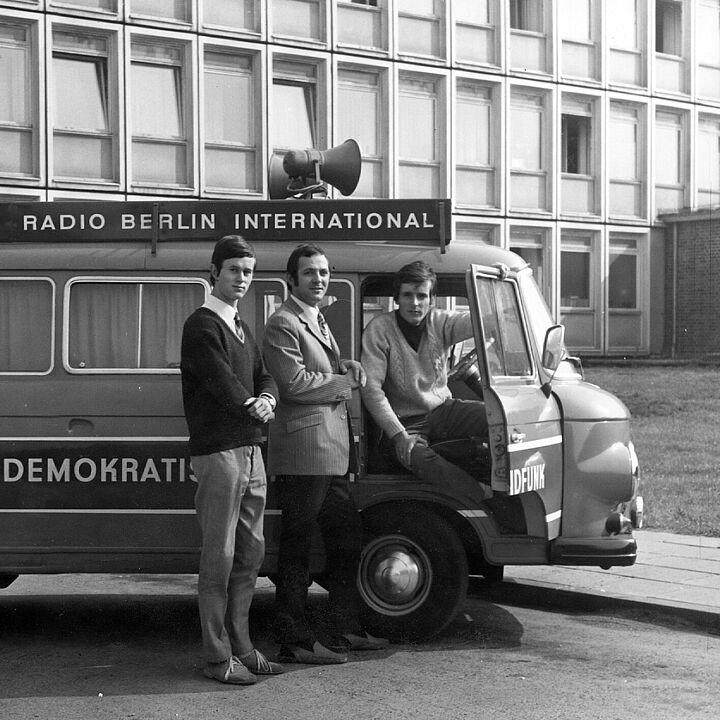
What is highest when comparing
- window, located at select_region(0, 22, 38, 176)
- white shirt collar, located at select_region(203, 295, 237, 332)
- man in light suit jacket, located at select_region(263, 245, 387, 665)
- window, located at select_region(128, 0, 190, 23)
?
window, located at select_region(128, 0, 190, 23)

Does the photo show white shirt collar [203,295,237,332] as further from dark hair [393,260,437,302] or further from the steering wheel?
the steering wheel

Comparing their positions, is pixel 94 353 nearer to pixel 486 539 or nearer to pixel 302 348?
pixel 302 348

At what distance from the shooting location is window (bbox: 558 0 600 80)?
31875 mm

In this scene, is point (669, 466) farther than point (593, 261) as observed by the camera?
No

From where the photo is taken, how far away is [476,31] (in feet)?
99.1

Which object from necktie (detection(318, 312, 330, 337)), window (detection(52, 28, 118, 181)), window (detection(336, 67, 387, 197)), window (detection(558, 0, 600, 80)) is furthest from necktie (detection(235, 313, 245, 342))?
window (detection(558, 0, 600, 80))

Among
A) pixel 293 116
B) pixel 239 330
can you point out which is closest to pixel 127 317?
pixel 239 330

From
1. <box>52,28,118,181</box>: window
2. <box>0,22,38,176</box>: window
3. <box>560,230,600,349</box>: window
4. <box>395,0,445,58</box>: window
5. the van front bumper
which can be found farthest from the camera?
<box>560,230,600,349</box>: window

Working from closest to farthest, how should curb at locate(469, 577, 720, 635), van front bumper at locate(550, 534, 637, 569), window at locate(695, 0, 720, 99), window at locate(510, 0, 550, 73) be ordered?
van front bumper at locate(550, 534, 637, 569) < curb at locate(469, 577, 720, 635) < window at locate(510, 0, 550, 73) < window at locate(695, 0, 720, 99)

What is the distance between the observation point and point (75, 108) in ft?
82.0

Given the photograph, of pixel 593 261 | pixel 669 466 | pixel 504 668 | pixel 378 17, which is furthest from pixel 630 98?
pixel 504 668

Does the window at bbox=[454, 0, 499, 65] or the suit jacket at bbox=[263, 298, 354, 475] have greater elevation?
the window at bbox=[454, 0, 499, 65]

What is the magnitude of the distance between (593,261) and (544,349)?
85.6ft

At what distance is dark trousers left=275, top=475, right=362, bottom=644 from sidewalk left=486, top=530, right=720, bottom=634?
7.09 ft
